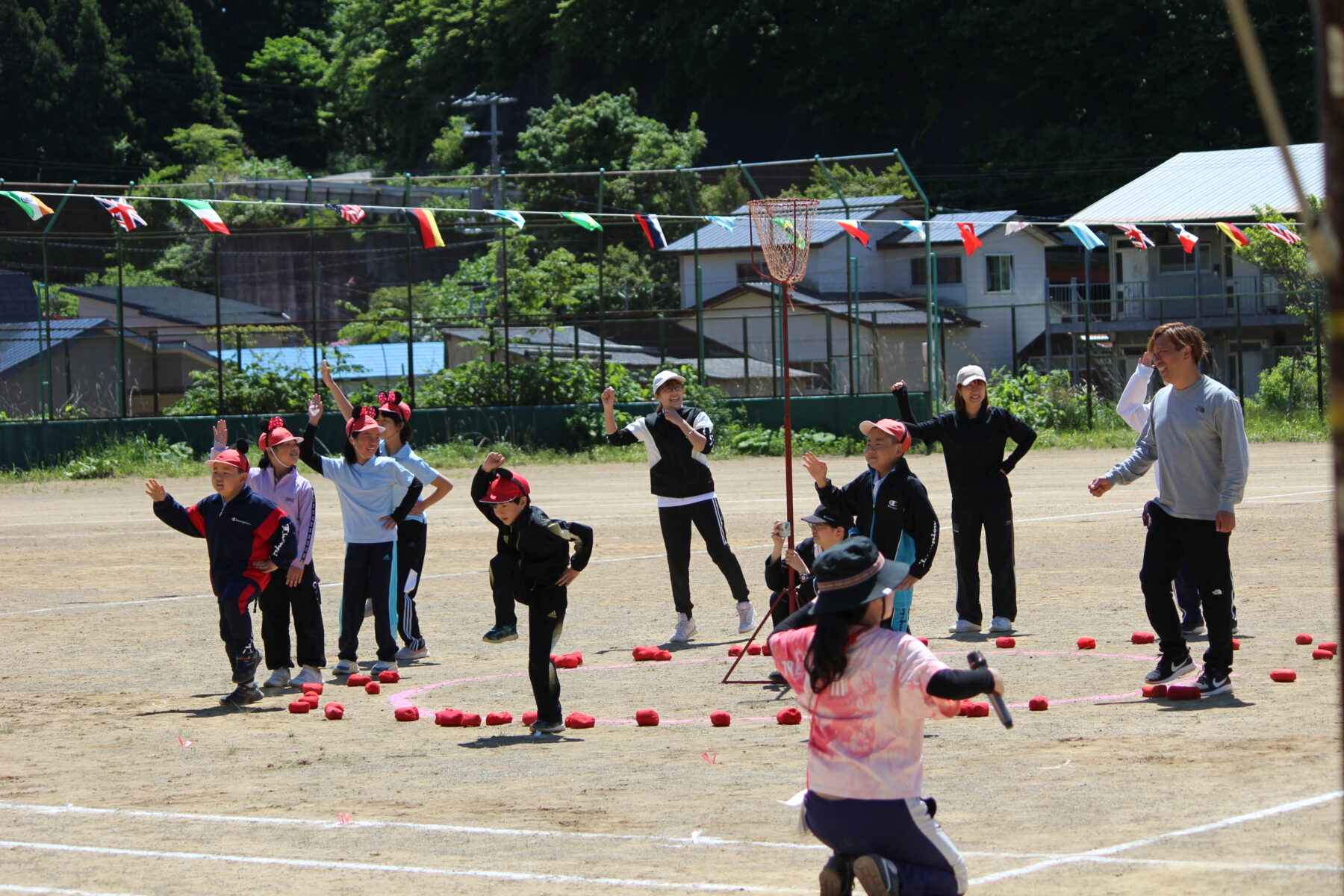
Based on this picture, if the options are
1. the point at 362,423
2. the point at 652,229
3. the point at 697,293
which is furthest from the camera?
the point at 697,293

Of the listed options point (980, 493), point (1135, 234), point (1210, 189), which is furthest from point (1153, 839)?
point (1210, 189)

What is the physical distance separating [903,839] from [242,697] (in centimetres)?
619

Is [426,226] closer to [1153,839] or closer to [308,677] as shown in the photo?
[308,677]

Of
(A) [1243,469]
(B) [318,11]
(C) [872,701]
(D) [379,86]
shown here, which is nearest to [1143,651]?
(A) [1243,469]

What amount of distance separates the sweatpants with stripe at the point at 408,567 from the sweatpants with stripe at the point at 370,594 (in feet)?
0.82

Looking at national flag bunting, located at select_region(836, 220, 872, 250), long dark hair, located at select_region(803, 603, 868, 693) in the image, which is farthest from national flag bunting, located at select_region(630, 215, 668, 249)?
long dark hair, located at select_region(803, 603, 868, 693)

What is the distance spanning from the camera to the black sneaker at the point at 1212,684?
8.62 m

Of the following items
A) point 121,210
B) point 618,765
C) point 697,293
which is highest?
point 121,210

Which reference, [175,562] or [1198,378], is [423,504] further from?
[175,562]

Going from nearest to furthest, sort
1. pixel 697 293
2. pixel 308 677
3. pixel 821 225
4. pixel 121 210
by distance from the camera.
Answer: pixel 308 677 < pixel 121 210 < pixel 697 293 < pixel 821 225

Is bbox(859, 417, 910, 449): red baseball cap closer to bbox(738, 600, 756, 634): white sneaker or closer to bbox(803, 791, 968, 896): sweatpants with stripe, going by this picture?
bbox(738, 600, 756, 634): white sneaker

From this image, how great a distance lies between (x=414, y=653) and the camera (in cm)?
1123

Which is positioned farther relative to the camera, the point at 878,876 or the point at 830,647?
the point at 830,647

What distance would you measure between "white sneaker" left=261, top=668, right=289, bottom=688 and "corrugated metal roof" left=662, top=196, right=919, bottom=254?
21.7m
